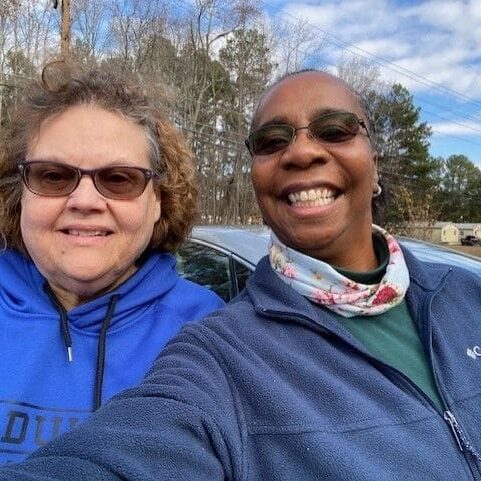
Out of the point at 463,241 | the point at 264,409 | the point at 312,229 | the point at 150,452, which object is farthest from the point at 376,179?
the point at 463,241

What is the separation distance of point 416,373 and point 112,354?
0.93m

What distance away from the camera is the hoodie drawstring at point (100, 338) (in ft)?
5.40

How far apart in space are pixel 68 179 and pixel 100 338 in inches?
20.3

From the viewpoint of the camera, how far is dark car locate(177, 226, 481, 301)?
9.37 ft

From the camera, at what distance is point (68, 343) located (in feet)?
5.63

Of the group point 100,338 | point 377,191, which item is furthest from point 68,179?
point 377,191

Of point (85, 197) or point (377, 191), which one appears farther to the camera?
point (377, 191)

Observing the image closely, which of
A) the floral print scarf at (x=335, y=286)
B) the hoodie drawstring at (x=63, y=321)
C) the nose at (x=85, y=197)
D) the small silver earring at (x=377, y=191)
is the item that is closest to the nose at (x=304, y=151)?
the floral print scarf at (x=335, y=286)

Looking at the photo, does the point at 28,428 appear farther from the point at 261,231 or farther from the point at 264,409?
the point at 261,231

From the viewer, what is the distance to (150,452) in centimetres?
106

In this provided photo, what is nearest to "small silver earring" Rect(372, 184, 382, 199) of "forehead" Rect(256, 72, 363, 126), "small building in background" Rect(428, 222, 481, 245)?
"forehead" Rect(256, 72, 363, 126)

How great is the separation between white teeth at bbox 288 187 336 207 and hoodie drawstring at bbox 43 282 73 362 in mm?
839

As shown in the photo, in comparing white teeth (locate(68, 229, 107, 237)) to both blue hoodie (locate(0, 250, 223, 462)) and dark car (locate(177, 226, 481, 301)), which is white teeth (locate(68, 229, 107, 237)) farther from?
dark car (locate(177, 226, 481, 301))

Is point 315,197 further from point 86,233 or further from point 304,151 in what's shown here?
point 86,233
